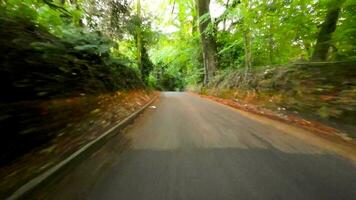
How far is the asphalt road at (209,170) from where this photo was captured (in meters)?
3.55

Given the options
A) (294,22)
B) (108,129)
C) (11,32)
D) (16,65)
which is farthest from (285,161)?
(294,22)

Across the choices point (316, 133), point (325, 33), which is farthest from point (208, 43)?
point (316, 133)

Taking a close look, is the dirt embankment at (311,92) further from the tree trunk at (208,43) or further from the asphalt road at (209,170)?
the tree trunk at (208,43)

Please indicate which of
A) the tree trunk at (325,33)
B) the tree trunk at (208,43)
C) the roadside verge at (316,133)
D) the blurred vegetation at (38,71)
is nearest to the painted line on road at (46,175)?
the blurred vegetation at (38,71)

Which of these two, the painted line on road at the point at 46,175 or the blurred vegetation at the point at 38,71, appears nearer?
the painted line on road at the point at 46,175

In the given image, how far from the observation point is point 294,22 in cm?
1159

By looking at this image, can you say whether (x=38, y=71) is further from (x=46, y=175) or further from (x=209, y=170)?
(x=209, y=170)

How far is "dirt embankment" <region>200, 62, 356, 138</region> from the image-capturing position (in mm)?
7121

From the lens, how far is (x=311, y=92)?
340 inches

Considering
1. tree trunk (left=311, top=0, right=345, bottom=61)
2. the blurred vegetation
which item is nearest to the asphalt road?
the blurred vegetation

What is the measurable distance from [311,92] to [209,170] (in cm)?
576

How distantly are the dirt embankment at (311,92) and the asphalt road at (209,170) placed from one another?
1447 millimetres

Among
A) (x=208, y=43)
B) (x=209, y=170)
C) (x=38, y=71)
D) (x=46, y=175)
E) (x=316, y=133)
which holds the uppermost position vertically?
(x=208, y=43)

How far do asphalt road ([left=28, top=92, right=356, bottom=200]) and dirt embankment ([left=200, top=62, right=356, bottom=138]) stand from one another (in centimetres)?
145
